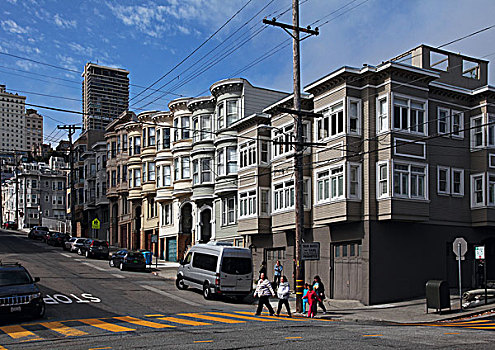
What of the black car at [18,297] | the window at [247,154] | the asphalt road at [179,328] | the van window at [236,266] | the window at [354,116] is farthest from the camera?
the window at [247,154]

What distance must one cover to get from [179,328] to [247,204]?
20497 millimetres

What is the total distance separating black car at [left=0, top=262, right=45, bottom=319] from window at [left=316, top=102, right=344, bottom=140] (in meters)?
16.0

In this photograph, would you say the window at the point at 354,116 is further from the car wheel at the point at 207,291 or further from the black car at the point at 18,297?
the black car at the point at 18,297

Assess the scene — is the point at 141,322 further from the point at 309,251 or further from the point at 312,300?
the point at 309,251

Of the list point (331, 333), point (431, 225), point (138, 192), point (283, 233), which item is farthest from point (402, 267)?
point (138, 192)

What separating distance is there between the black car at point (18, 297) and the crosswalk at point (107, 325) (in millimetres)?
781

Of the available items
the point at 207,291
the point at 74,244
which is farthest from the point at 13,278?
the point at 74,244

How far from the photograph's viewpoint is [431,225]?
30078 millimetres

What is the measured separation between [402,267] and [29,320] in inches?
665

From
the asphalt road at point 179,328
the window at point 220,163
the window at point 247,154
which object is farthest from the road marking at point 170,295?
the window at point 220,163

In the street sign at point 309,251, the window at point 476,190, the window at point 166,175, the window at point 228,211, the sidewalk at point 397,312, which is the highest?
the window at point 166,175

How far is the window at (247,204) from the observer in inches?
1459

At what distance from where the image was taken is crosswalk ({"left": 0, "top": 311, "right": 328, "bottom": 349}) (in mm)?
16672

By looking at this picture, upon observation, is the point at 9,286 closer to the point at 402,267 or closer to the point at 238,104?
the point at 402,267
